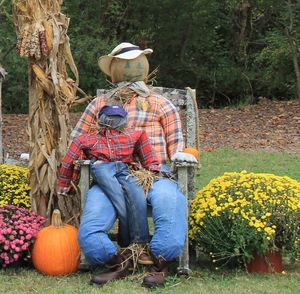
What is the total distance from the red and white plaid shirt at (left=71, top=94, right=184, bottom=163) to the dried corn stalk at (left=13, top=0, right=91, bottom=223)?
127 mm

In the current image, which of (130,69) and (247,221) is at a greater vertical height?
(130,69)

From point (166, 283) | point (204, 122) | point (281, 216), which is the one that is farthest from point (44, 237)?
point (204, 122)

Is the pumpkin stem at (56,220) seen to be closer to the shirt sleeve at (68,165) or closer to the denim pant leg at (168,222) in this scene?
the shirt sleeve at (68,165)

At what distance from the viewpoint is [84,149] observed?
4.45m

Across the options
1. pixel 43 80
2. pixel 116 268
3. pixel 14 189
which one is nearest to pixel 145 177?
pixel 116 268

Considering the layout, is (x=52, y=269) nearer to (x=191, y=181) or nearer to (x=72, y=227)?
(x=72, y=227)

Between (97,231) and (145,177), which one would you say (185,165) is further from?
(97,231)

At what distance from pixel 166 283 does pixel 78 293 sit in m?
0.55

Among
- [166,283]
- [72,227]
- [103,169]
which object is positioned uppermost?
[103,169]

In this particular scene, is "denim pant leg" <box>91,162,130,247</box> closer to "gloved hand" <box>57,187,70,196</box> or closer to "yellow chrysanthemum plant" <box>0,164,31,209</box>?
"gloved hand" <box>57,187,70,196</box>

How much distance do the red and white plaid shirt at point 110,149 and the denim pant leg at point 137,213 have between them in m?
0.27

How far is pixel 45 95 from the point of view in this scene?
472 centimetres

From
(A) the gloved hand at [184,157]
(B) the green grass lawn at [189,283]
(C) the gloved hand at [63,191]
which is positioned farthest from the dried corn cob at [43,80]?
(B) the green grass lawn at [189,283]

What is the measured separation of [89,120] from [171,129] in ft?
1.93
